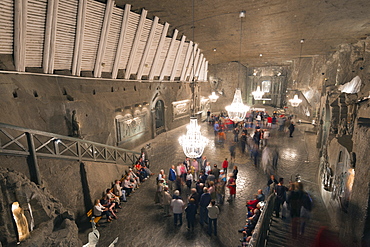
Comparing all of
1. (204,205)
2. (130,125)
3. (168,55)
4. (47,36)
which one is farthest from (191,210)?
(168,55)

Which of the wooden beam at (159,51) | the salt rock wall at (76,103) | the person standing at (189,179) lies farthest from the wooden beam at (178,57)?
the person standing at (189,179)

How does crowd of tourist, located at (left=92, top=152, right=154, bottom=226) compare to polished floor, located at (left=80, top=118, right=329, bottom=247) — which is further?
crowd of tourist, located at (left=92, top=152, right=154, bottom=226)

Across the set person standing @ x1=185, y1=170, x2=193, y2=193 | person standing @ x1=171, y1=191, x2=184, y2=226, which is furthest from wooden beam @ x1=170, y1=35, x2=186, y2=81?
person standing @ x1=171, y1=191, x2=184, y2=226

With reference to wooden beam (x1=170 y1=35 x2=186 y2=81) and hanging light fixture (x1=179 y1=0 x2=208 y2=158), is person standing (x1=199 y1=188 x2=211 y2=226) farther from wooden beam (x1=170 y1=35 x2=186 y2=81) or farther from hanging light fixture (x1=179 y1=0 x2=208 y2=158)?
wooden beam (x1=170 y1=35 x2=186 y2=81)

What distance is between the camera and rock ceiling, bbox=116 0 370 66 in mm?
7371

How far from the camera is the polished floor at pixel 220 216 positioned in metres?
4.90

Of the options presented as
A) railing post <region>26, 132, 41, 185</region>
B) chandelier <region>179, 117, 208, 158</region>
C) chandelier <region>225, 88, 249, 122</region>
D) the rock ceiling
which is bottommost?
railing post <region>26, 132, 41, 185</region>

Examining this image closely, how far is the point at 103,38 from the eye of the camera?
739 centimetres

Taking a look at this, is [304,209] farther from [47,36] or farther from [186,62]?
[186,62]

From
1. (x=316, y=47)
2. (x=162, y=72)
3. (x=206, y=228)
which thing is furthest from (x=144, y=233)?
(x=316, y=47)

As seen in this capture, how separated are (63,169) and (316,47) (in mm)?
16188

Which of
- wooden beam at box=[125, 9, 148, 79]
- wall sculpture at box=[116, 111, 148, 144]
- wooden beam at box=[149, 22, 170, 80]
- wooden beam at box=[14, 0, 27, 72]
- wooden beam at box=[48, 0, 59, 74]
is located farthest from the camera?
wall sculpture at box=[116, 111, 148, 144]

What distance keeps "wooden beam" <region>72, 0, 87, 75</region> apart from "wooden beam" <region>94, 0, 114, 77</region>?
0.76 m

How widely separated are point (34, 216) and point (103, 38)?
618cm
